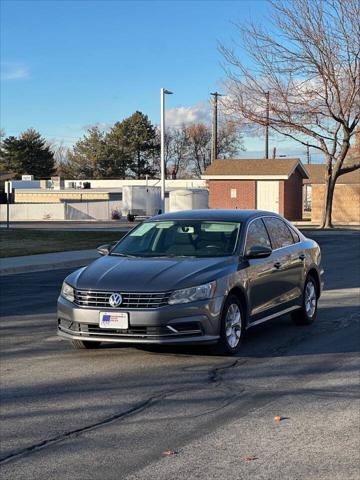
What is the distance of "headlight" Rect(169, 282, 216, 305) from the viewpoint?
7.27 m

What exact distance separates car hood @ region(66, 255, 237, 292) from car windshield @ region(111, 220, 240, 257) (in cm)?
30

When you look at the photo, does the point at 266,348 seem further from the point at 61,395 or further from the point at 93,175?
the point at 93,175

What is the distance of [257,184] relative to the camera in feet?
162

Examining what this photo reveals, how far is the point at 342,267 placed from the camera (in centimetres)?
1891

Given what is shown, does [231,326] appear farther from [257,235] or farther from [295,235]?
[295,235]

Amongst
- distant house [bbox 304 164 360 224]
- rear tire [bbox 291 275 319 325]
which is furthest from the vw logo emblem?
distant house [bbox 304 164 360 224]

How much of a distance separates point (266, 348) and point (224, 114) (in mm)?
31157

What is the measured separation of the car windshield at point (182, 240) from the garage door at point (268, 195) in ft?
132

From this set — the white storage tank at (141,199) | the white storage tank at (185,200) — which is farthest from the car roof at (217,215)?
the white storage tank at (141,199)

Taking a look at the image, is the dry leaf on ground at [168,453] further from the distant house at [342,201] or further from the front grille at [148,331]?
the distant house at [342,201]

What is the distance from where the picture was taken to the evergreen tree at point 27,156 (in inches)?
3900

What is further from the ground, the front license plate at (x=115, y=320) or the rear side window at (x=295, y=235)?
the rear side window at (x=295, y=235)

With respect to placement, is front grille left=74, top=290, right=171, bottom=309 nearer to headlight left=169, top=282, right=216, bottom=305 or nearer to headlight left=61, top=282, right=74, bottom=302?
headlight left=169, top=282, right=216, bottom=305

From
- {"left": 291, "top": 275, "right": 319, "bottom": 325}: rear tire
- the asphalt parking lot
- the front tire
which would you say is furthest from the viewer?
{"left": 291, "top": 275, "right": 319, "bottom": 325}: rear tire
